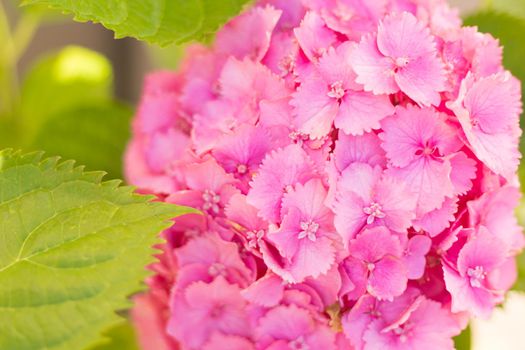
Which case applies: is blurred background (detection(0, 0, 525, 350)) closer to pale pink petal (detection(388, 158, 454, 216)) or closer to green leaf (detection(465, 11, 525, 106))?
green leaf (detection(465, 11, 525, 106))

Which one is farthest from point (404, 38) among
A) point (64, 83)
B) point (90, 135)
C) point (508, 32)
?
point (64, 83)

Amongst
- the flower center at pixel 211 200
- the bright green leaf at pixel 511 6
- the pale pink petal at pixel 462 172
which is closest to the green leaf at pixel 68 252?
the flower center at pixel 211 200

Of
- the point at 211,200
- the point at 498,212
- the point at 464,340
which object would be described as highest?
the point at 211,200

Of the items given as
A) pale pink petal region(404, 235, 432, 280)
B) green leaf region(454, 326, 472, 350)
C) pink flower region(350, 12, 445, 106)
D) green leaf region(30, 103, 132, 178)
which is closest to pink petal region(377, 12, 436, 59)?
pink flower region(350, 12, 445, 106)

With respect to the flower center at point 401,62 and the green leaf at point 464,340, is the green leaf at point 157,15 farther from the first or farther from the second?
the green leaf at point 464,340

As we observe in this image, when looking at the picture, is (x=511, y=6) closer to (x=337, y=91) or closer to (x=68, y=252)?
(x=337, y=91)

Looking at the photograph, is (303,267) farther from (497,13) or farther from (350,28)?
(497,13)
